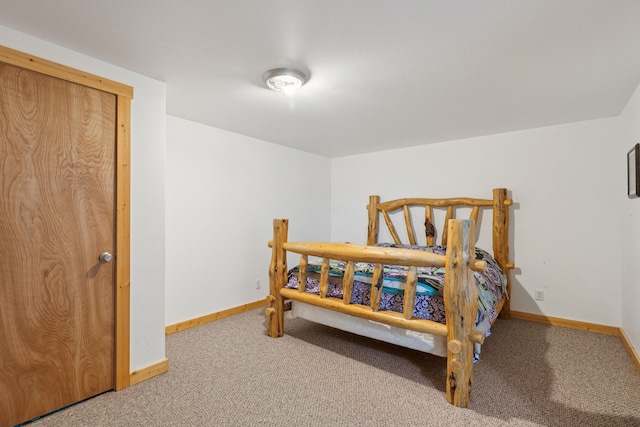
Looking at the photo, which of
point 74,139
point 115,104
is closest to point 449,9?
point 115,104

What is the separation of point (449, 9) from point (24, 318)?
256cm

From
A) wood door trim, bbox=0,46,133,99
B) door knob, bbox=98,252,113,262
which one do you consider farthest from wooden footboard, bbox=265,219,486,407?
wood door trim, bbox=0,46,133,99

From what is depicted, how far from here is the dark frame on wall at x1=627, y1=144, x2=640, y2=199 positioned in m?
2.20

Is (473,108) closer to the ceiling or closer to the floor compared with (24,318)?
closer to the ceiling

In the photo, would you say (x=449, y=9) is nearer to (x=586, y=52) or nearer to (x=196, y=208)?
(x=586, y=52)

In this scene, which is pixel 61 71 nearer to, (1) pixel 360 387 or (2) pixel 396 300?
(2) pixel 396 300

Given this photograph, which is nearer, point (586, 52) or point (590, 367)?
point (586, 52)

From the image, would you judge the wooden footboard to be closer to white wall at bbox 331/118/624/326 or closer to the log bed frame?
the log bed frame

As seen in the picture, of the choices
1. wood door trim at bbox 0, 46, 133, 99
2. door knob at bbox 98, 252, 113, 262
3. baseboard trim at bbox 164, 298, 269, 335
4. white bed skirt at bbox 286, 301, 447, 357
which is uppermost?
A: wood door trim at bbox 0, 46, 133, 99

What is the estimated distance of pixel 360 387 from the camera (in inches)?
80.2

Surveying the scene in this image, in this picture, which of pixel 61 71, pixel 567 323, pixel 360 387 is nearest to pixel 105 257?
pixel 61 71

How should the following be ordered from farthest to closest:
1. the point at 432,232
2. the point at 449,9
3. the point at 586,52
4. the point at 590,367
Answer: the point at 432,232, the point at 590,367, the point at 586,52, the point at 449,9

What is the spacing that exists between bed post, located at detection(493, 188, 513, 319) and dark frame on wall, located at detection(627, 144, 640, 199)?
940 millimetres

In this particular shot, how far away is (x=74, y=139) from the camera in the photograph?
1812 millimetres
